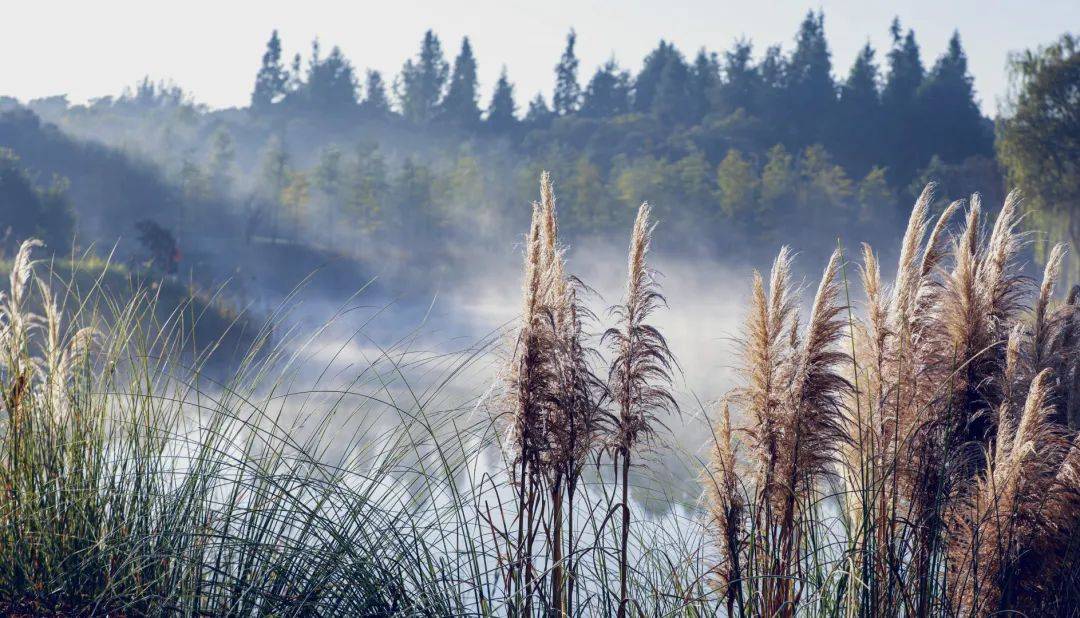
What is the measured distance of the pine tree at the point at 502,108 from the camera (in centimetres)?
7794

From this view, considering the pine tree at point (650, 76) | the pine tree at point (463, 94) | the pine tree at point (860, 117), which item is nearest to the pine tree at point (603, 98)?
the pine tree at point (650, 76)

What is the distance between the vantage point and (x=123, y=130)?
68.9 metres

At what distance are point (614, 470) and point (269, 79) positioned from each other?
294ft

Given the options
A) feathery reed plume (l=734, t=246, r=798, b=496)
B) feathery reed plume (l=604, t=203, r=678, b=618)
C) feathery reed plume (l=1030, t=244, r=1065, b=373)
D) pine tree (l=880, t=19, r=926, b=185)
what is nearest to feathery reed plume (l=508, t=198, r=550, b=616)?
feathery reed plume (l=604, t=203, r=678, b=618)

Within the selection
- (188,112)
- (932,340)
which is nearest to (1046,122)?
(932,340)

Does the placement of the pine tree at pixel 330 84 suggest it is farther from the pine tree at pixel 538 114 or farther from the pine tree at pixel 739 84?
the pine tree at pixel 739 84

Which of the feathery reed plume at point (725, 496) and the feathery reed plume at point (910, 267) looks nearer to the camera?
the feathery reed plume at point (725, 496)

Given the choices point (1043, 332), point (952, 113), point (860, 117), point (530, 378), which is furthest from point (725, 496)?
point (952, 113)

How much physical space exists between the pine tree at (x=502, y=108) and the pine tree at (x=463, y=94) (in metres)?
1.49

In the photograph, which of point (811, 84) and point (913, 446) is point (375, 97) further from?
point (913, 446)

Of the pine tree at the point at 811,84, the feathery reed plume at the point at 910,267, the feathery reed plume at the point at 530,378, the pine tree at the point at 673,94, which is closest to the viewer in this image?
the feathery reed plume at the point at 530,378

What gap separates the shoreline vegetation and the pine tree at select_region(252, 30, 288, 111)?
8824 cm

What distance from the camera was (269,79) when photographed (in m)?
86.2

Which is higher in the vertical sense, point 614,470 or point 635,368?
point 635,368
